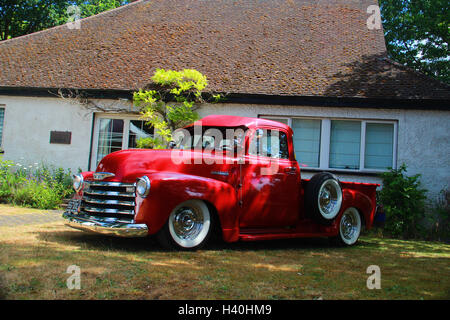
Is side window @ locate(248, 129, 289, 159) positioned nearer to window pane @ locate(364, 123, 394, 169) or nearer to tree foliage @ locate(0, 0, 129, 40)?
window pane @ locate(364, 123, 394, 169)

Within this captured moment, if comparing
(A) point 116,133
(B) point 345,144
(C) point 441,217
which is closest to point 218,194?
(B) point 345,144

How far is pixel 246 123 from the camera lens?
6578mm

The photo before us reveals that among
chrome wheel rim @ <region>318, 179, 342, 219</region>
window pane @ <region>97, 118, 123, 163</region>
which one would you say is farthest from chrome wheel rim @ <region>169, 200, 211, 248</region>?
window pane @ <region>97, 118, 123, 163</region>

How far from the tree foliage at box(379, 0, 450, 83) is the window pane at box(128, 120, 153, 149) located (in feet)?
53.3

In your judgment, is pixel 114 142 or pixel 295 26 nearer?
pixel 114 142

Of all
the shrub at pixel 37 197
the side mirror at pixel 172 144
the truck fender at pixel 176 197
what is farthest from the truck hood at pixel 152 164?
the shrub at pixel 37 197

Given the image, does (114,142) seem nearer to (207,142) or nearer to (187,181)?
(207,142)

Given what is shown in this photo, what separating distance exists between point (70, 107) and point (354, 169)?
787cm

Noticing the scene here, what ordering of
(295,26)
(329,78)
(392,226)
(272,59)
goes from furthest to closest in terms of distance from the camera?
(295,26), (272,59), (329,78), (392,226)

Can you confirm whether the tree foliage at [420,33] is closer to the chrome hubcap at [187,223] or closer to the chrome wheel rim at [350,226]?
the chrome wheel rim at [350,226]

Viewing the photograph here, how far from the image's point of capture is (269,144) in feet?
22.2

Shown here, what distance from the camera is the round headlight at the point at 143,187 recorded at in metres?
5.30
